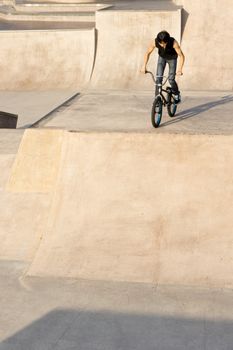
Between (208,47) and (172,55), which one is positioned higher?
(172,55)

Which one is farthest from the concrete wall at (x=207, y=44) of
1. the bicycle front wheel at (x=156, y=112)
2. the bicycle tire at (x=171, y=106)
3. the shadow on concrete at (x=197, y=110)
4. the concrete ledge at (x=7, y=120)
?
the bicycle front wheel at (x=156, y=112)

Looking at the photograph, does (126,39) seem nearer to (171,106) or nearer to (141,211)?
(171,106)

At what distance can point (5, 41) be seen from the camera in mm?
20438

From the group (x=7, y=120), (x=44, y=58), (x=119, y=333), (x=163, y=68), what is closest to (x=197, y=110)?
(x=163, y=68)

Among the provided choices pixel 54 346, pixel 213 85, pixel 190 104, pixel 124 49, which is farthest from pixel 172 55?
pixel 124 49

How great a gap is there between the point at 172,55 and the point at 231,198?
323 cm

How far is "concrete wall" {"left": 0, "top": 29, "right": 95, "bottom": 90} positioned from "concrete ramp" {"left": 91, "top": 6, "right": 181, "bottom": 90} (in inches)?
17.7

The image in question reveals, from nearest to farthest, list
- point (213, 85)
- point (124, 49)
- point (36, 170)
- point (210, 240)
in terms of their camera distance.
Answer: point (210, 240), point (36, 170), point (213, 85), point (124, 49)

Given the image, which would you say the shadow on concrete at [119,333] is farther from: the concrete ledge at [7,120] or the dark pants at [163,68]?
the concrete ledge at [7,120]

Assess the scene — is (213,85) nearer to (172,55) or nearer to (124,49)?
(124,49)

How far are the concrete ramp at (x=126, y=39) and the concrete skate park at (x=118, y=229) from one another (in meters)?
5.31

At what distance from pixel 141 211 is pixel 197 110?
14.3 ft

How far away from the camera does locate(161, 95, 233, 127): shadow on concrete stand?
11.7 meters

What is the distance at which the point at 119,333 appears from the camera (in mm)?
6758
